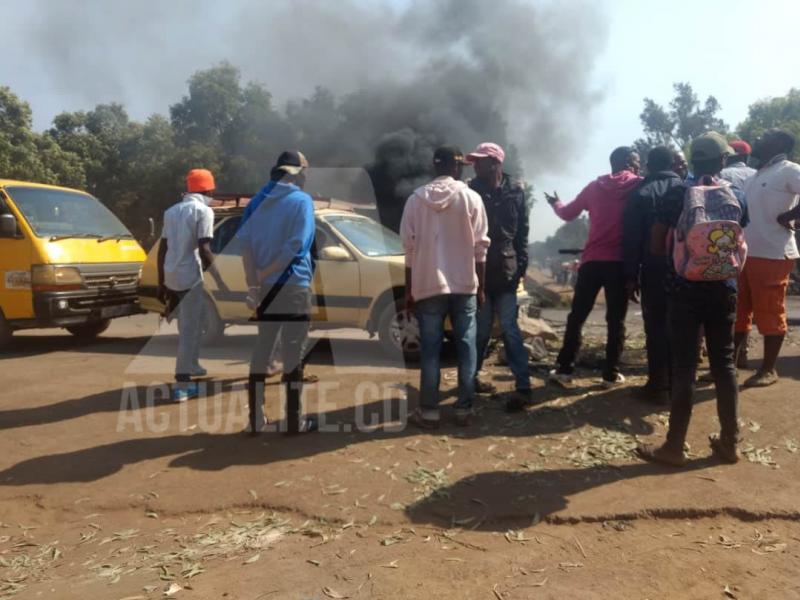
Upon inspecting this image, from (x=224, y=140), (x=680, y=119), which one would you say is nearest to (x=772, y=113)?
(x=680, y=119)

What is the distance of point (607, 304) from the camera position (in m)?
5.09

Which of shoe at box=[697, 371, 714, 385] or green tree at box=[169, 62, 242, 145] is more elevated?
green tree at box=[169, 62, 242, 145]

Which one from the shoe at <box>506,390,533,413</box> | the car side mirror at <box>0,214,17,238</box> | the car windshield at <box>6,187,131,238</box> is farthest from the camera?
the car windshield at <box>6,187,131,238</box>

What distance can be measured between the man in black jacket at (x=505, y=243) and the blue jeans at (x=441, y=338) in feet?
1.35

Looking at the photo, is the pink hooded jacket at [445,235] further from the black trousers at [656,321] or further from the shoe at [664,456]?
the shoe at [664,456]

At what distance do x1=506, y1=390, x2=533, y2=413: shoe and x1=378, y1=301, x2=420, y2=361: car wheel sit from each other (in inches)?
78.2

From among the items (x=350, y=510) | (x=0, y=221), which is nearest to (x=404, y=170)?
(x=0, y=221)

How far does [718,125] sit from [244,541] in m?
56.7

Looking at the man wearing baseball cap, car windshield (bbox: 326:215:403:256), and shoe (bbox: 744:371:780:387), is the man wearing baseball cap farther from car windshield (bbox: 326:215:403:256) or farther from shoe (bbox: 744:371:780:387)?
car windshield (bbox: 326:215:403:256)

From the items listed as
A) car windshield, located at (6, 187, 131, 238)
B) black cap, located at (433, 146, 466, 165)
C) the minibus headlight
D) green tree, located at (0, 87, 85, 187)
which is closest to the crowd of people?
black cap, located at (433, 146, 466, 165)

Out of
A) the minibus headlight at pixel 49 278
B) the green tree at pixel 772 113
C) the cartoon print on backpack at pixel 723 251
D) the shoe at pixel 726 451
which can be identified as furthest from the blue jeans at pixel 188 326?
the green tree at pixel 772 113

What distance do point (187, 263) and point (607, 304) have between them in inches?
136

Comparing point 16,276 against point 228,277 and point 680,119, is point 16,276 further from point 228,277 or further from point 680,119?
point 680,119

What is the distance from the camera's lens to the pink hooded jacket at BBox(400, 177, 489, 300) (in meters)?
4.25
